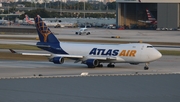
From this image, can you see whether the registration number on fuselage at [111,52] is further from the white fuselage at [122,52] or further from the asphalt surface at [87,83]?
the asphalt surface at [87,83]

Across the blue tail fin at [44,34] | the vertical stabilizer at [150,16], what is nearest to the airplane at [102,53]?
the blue tail fin at [44,34]

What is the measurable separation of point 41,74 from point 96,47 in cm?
954

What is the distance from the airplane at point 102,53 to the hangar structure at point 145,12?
105m

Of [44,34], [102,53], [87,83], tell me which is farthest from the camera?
[44,34]

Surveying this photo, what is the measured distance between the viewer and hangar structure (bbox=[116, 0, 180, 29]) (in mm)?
163125

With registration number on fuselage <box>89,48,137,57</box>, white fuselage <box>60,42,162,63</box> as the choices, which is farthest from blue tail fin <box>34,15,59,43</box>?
registration number on fuselage <box>89,48,137,57</box>

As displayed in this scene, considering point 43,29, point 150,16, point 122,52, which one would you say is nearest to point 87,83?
point 122,52

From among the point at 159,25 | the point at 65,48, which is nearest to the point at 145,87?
the point at 65,48

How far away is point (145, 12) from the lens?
621 feet

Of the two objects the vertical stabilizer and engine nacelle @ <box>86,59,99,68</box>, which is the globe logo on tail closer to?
engine nacelle @ <box>86,59,99,68</box>

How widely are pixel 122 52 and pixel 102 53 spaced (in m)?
2.36

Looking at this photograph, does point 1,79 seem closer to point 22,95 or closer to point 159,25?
point 22,95

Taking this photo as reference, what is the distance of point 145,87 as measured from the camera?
140ft

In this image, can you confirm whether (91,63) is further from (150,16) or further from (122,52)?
(150,16)
